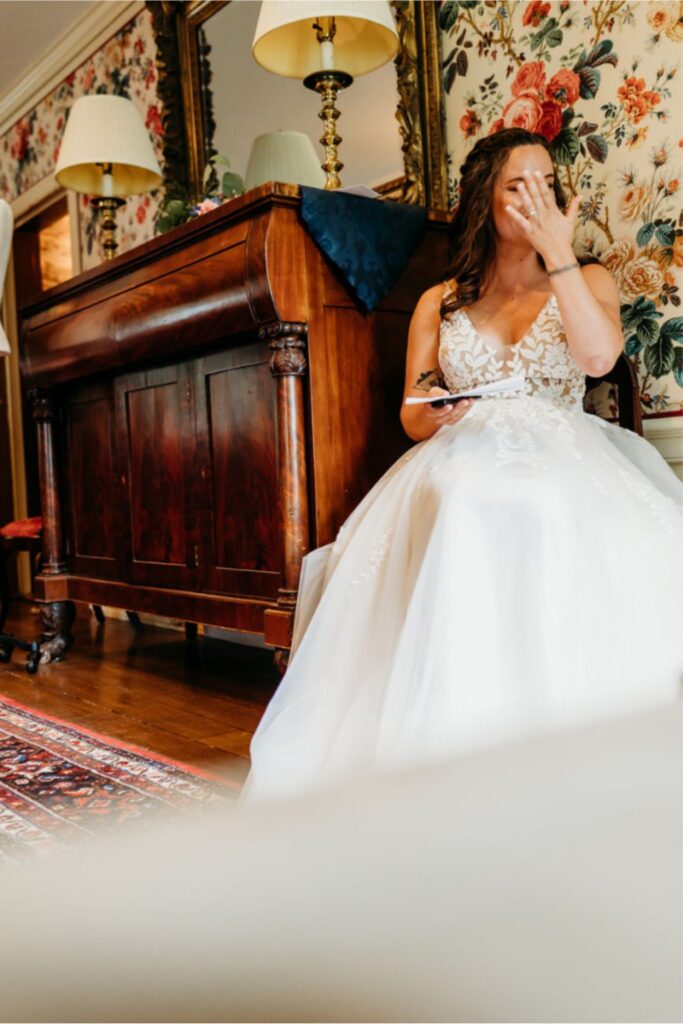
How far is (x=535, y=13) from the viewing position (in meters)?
2.15

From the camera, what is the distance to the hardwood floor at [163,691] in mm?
2016

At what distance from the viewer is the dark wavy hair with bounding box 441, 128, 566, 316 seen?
1.87m

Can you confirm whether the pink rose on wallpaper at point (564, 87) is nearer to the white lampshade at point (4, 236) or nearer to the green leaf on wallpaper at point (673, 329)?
the green leaf on wallpaper at point (673, 329)

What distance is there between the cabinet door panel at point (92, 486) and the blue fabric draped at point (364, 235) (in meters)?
1.12

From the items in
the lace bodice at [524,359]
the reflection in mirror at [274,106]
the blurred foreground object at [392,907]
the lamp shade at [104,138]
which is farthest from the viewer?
the lamp shade at [104,138]

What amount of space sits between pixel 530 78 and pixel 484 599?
144 cm

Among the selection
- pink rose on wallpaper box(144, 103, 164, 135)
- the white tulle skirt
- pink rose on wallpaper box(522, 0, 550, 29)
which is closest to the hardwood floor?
the white tulle skirt

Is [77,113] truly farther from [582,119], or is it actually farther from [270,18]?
[582,119]

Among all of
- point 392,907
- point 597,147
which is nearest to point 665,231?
point 597,147

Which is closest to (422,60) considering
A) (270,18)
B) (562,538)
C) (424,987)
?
(270,18)

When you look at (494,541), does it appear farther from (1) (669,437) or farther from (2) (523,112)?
(2) (523,112)

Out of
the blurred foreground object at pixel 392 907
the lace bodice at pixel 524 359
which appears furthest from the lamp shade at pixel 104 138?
the blurred foreground object at pixel 392 907

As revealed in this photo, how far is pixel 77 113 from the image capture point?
3.26 meters

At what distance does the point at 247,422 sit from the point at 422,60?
1.10 metres
